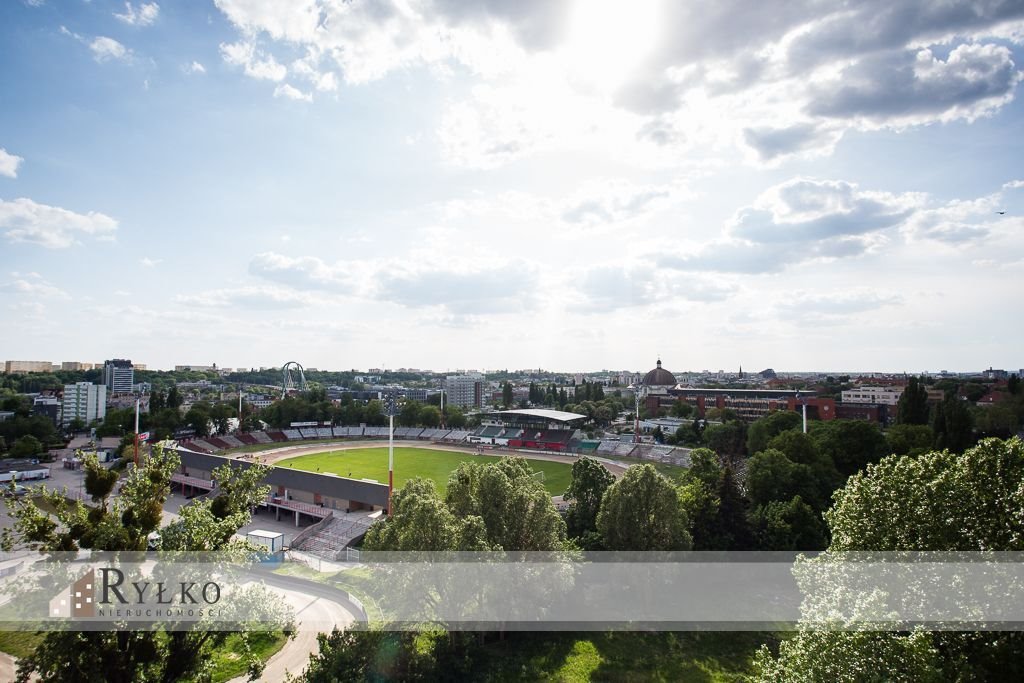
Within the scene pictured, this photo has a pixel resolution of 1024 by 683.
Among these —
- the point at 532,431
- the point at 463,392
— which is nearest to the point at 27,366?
the point at 463,392

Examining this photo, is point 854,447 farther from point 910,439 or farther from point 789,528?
point 789,528

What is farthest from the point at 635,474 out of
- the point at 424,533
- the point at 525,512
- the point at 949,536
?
the point at 949,536

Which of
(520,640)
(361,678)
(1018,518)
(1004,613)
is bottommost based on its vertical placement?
(520,640)

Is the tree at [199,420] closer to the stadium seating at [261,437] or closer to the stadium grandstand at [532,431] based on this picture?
the stadium seating at [261,437]

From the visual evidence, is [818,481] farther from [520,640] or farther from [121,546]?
[121,546]

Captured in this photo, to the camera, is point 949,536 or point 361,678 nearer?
point 949,536

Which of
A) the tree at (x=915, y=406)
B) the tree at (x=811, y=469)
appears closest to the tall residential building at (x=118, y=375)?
the tree at (x=811, y=469)
